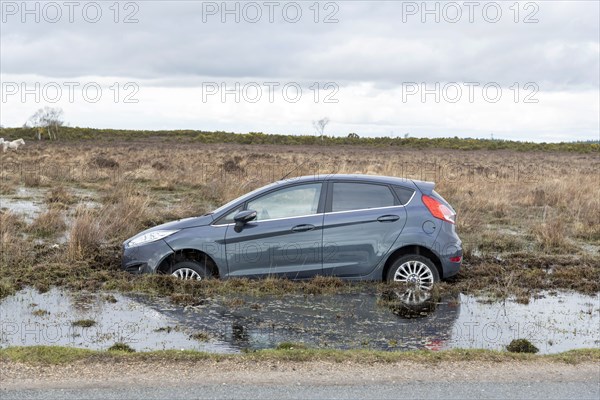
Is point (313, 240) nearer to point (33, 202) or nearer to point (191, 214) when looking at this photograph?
point (191, 214)

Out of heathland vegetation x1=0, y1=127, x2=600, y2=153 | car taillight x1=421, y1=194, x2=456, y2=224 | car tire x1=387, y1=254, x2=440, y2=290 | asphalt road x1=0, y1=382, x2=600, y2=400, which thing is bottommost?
asphalt road x1=0, y1=382, x2=600, y2=400

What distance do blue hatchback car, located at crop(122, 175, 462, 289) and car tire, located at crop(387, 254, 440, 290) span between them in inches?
0.5

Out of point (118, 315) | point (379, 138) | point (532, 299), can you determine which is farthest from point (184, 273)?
point (379, 138)

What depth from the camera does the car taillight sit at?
398 inches

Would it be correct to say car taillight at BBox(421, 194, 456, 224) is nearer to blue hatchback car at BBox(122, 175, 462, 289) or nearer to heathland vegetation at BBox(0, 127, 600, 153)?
blue hatchback car at BBox(122, 175, 462, 289)

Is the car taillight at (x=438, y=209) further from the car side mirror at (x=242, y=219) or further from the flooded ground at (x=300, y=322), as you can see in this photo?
the car side mirror at (x=242, y=219)

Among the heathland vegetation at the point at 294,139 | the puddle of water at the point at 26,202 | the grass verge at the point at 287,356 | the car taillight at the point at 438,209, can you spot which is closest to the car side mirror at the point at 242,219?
the car taillight at the point at 438,209

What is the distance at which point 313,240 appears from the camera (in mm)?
9930

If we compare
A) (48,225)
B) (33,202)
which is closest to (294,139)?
(33,202)

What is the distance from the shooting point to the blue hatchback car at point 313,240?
391 inches

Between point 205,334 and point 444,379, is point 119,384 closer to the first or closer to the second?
point 205,334

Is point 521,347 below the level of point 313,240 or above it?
below

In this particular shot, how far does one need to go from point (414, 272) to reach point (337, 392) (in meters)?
4.37

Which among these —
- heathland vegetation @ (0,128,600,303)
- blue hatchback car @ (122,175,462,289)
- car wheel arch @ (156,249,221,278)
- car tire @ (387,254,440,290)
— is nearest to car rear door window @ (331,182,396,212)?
blue hatchback car @ (122,175,462,289)
